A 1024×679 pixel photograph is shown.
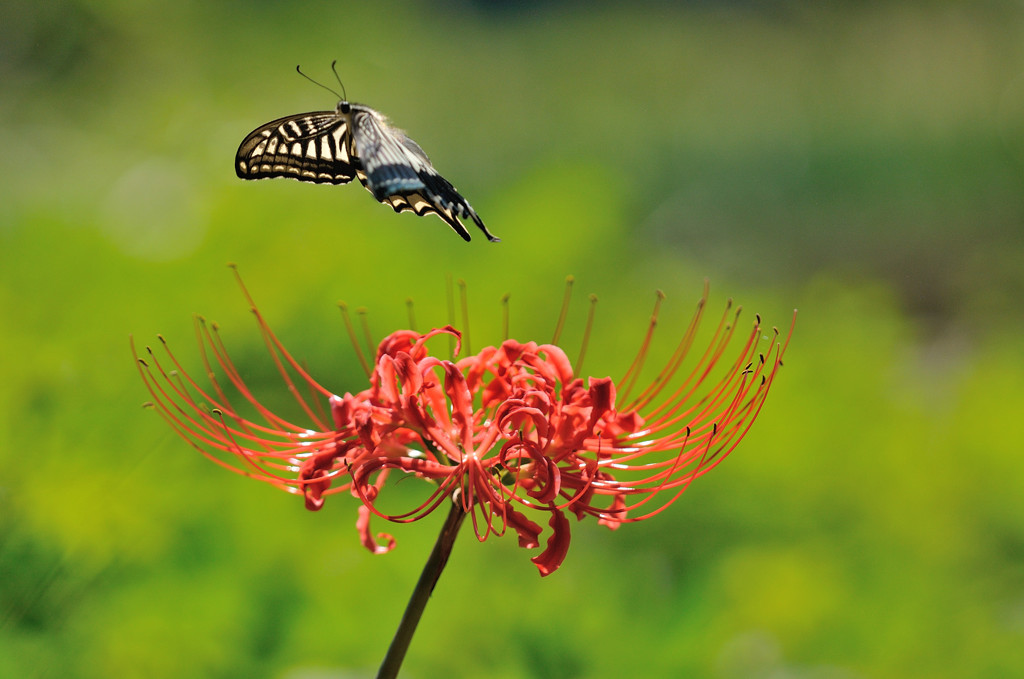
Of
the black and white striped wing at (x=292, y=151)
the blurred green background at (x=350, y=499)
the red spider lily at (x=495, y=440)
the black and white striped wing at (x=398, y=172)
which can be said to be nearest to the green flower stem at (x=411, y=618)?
the red spider lily at (x=495, y=440)

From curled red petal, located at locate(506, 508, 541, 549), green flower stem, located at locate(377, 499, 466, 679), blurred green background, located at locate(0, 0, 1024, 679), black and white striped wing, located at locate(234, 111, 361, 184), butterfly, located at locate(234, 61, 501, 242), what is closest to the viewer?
green flower stem, located at locate(377, 499, 466, 679)

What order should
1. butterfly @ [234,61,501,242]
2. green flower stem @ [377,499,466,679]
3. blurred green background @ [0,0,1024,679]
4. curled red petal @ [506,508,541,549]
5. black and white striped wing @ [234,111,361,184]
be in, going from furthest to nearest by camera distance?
blurred green background @ [0,0,1024,679], black and white striped wing @ [234,111,361,184], butterfly @ [234,61,501,242], curled red petal @ [506,508,541,549], green flower stem @ [377,499,466,679]

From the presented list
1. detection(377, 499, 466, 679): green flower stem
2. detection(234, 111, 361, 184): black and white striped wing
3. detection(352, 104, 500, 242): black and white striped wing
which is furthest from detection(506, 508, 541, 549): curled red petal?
detection(234, 111, 361, 184): black and white striped wing

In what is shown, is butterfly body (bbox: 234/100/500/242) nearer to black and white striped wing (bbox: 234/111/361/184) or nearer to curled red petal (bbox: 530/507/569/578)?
black and white striped wing (bbox: 234/111/361/184)

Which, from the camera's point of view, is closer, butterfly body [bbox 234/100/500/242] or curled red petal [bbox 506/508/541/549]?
curled red petal [bbox 506/508/541/549]

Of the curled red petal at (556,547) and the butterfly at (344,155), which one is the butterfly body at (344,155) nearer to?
the butterfly at (344,155)

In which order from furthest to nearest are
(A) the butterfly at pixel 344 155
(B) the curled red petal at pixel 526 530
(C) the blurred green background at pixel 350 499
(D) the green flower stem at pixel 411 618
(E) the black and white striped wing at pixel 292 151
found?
1. (C) the blurred green background at pixel 350 499
2. (E) the black and white striped wing at pixel 292 151
3. (A) the butterfly at pixel 344 155
4. (B) the curled red petal at pixel 526 530
5. (D) the green flower stem at pixel 411 618

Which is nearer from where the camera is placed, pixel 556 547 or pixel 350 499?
pixel 556 547

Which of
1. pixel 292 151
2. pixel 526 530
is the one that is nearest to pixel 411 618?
pixel 526 530

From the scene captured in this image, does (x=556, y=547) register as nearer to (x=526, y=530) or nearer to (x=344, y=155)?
(x=526, y=530)

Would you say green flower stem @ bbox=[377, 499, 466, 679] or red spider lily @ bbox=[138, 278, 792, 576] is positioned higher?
red spider lily @ bbox=[138, 278, 792, 576]
